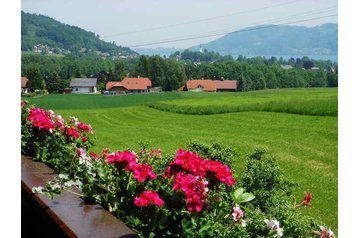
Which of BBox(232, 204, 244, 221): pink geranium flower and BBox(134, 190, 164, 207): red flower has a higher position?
BBox(134, 190, 164, 207): red flower

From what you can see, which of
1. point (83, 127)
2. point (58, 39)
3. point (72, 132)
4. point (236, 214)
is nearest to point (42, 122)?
point (72, 132)

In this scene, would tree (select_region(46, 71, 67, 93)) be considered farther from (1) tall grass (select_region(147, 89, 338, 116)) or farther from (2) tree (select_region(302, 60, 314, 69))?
(2) tree (select_region(302, 60, 314, 69))

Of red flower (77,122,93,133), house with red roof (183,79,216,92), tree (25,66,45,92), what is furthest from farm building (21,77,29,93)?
house with red roof (183,79,216,92)

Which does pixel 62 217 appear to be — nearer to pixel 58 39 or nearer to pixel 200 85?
pixel 58 39

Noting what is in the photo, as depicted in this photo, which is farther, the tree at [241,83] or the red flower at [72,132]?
the tree at [241,83]

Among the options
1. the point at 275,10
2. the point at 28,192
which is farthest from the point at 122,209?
the point at 275,10

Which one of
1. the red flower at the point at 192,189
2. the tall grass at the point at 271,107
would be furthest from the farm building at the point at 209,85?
the red flower at the point at 192,189

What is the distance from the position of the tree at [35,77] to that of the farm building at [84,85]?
18 cm

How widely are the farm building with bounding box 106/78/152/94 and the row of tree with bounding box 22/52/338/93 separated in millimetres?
27

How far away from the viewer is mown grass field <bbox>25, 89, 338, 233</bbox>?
A: 2457 mm

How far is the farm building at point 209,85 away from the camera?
2754 mm

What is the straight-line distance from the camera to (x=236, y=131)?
312cm

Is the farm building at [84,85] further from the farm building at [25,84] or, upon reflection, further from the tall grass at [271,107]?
the tall grass at [271,107]
